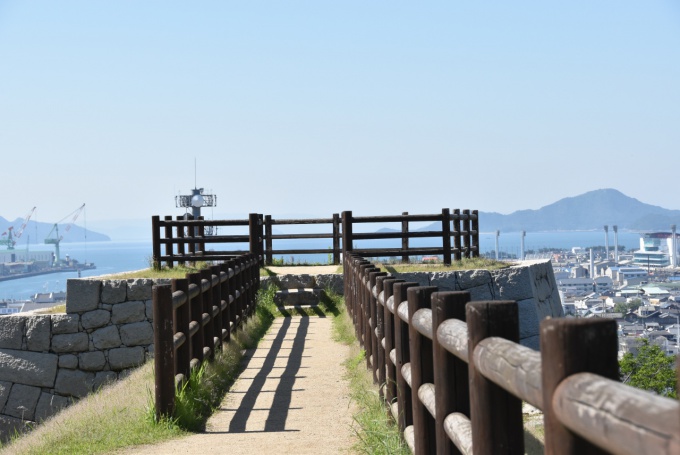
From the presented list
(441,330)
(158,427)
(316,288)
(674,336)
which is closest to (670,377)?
(316,288)

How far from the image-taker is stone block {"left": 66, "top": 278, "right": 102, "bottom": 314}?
53.1 ft

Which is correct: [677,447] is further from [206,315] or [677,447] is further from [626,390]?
[206,315]

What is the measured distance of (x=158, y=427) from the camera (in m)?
7.37

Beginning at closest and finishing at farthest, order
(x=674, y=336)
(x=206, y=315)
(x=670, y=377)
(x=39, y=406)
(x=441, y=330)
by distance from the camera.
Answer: (x=441, y=330)
(x=206, y=315)
(x=39, y=406)
(x=670, y=377)
(x=674, y=336)

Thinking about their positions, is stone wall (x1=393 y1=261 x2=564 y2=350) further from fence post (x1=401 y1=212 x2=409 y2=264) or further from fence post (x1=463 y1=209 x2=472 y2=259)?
fence post (x1=463 y1=209 x2=472 y2=259)

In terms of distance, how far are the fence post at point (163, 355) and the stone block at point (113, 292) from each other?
921cm

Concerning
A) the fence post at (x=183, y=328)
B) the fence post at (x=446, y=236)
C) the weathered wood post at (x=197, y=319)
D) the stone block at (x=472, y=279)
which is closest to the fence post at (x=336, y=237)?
the fence post at (x=446, y=236)

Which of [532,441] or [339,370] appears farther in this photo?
[339,370]

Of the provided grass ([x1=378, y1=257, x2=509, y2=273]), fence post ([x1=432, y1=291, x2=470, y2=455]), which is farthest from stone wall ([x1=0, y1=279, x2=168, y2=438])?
fence post ([x1=432, y1=291, x2=470, y2=455])

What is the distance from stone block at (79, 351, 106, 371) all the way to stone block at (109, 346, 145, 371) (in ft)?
0.63

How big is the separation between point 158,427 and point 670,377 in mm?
16592

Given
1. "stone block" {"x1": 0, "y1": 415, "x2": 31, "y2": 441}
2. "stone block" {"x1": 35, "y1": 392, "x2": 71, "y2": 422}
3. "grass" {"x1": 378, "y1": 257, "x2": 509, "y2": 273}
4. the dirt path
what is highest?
"grass" {"x1": 378, "y1": 257, "x2": 509, "y2": 273}

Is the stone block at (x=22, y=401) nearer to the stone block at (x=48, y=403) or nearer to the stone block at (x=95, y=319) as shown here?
the stone block at (x=48, y=403)

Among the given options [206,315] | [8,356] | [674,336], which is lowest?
[674,336]
